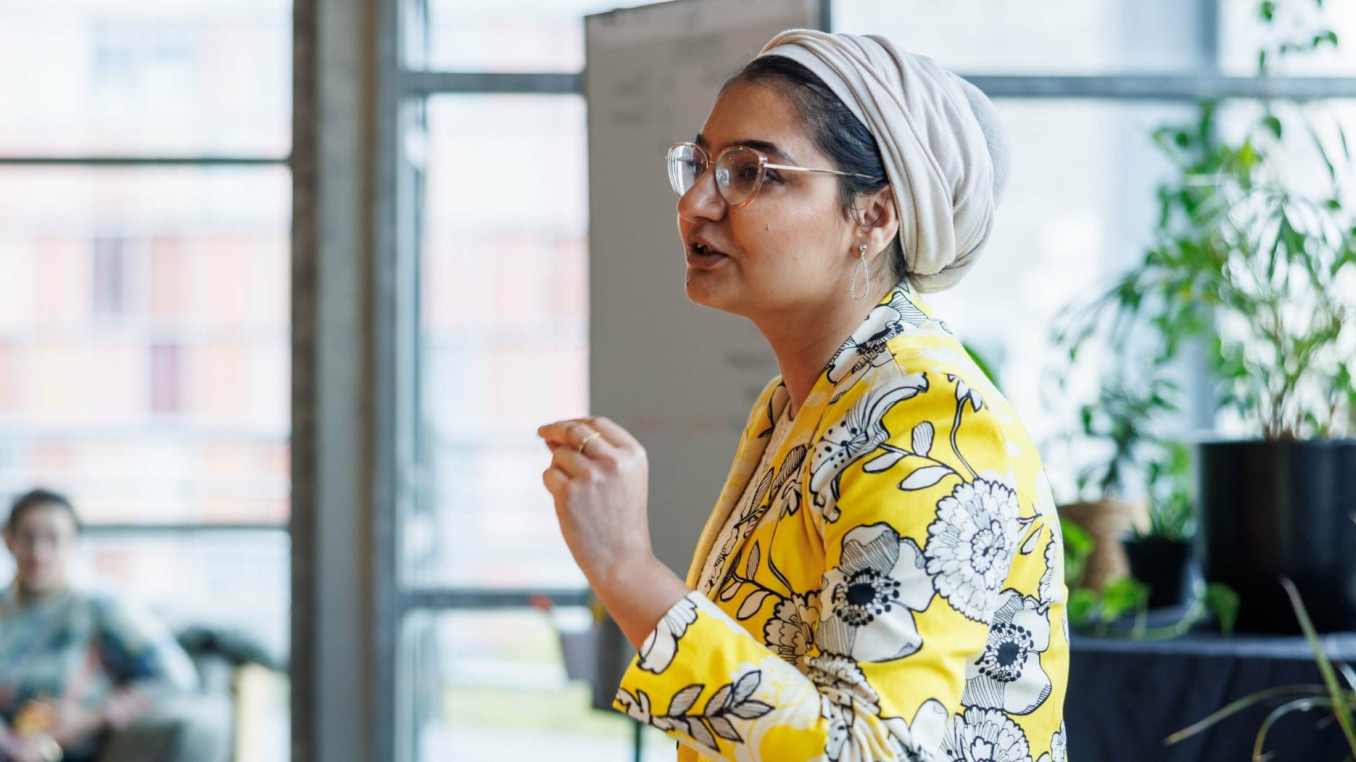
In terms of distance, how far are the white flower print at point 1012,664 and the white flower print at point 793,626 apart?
0.13 meters

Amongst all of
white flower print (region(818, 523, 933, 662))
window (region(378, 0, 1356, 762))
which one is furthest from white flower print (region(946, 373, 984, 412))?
window (region(378, 0, 1356, 762))

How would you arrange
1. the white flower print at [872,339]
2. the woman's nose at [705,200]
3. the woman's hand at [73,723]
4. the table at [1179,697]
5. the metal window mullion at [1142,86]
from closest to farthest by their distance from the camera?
1. the white flower print at [872,339]
2. the woman's nose at [705,200]
3. the table at [1179,697]
4. the woman's hand at [73,723]
5. the metal window mullion at [1142,86]

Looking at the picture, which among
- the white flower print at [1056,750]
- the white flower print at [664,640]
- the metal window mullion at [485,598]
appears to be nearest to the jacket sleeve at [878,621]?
the white flower print at [664,640]

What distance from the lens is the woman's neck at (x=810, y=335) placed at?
1208 mm

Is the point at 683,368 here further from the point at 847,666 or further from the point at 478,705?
the point at 847,666

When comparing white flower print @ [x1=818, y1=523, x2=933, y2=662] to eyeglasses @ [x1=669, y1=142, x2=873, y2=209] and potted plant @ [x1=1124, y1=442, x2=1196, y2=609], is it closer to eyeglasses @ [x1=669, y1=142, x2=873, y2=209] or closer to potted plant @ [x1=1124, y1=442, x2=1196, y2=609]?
eyeglasses @ [x1=669, y1=142, x2=873, y2=209]

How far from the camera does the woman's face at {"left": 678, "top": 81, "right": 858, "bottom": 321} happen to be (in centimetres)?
115

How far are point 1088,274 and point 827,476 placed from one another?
9.16ft

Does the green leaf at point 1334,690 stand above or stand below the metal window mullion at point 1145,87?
below

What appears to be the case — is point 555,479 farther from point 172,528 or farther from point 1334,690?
point 172,528

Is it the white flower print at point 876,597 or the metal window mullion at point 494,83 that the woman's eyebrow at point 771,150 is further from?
the metal window mullion at point 494,83

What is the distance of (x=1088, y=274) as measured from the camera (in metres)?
3.53

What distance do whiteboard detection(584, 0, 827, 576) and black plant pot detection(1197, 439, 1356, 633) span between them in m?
0.97

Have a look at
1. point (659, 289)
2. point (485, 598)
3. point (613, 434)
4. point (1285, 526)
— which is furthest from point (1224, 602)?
point (485, 598)
